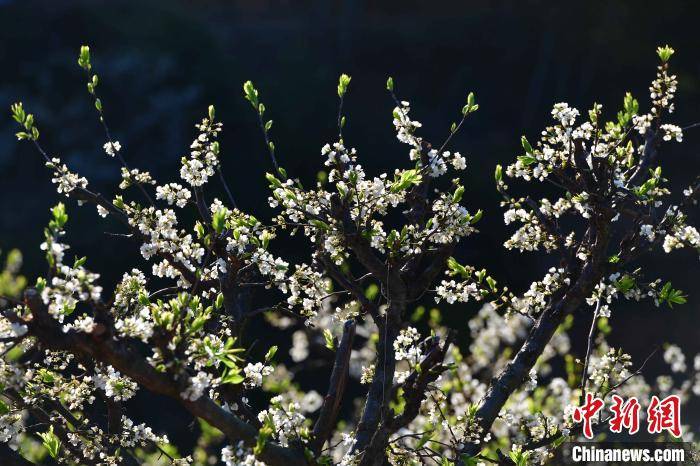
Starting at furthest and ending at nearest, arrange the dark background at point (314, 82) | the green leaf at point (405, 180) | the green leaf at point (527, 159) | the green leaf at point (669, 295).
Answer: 1. the dark background at point (314, 82)
2. the green leaf at point (527, 159)
3. the green leaf at point (669, 295)
4. the green leaf at point (405, 180)

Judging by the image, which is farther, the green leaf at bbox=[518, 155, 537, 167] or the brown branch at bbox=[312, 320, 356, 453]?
the green leaf at bbox=[518, 155, 537, 167]

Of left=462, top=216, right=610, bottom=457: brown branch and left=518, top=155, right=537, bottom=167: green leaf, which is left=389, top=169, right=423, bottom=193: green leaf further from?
left=462, top=216, right=610, bottom=457: brown branch

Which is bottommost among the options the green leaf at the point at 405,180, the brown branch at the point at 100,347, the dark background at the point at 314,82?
the brown branch at the point at 100,347

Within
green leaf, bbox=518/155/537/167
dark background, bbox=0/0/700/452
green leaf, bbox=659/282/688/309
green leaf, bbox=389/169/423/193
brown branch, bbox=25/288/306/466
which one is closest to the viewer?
brown branch, bbox=25/288/306/466

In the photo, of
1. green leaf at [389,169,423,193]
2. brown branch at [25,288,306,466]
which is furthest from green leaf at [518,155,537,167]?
brown branch at [25,288,306,466]

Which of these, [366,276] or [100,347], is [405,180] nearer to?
[366,276]

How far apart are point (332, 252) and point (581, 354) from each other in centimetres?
1050

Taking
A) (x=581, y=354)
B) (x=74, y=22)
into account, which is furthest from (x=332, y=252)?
(x=74, y=22)

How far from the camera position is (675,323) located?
14961 millimetres

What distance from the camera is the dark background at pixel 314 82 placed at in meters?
17.7

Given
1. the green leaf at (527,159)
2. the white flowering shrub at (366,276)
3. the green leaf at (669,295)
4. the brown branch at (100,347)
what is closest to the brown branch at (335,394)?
the white flowering shrub at (366,276)

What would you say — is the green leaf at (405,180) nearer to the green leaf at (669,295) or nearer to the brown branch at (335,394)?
the brown branch at (335,394)

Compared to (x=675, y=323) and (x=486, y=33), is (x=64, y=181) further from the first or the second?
(x=486, y=33)

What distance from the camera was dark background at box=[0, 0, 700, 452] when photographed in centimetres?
1773
